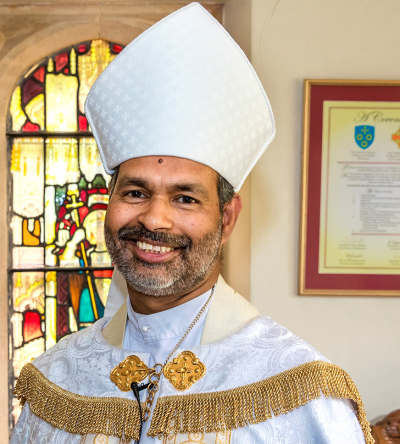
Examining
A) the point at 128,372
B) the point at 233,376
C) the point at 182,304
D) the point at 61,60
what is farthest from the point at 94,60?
the point at 233,376

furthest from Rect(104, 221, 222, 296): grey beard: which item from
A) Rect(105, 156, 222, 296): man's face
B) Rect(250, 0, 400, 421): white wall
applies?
Rect(250, 0, 400, 421): white wall

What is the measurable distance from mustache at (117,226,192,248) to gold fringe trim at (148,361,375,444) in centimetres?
36

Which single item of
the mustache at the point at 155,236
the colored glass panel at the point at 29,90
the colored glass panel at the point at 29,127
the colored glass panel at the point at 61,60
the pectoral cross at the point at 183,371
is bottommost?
the pectoral cross at the point at 183,371

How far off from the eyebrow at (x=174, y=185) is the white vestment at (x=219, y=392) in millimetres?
294

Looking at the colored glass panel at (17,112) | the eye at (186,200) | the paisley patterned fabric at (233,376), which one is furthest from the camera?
the colored glass panel at (17,112)

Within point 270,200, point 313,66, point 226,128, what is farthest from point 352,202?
point 226,128

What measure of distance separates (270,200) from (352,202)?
0.34m

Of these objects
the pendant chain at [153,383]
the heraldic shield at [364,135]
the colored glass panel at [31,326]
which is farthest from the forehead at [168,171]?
the colored glass panel at [31,326]

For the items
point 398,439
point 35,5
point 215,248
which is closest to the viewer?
point 215,248

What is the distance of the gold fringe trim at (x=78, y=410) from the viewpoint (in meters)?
1.35

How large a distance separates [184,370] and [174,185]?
441 millimetres

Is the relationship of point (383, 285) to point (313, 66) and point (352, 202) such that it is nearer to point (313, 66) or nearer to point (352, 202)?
point (352, 202)

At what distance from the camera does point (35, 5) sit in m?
2.70

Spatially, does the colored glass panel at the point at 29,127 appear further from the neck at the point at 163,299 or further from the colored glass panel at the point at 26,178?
the neck at the point at 163,299
